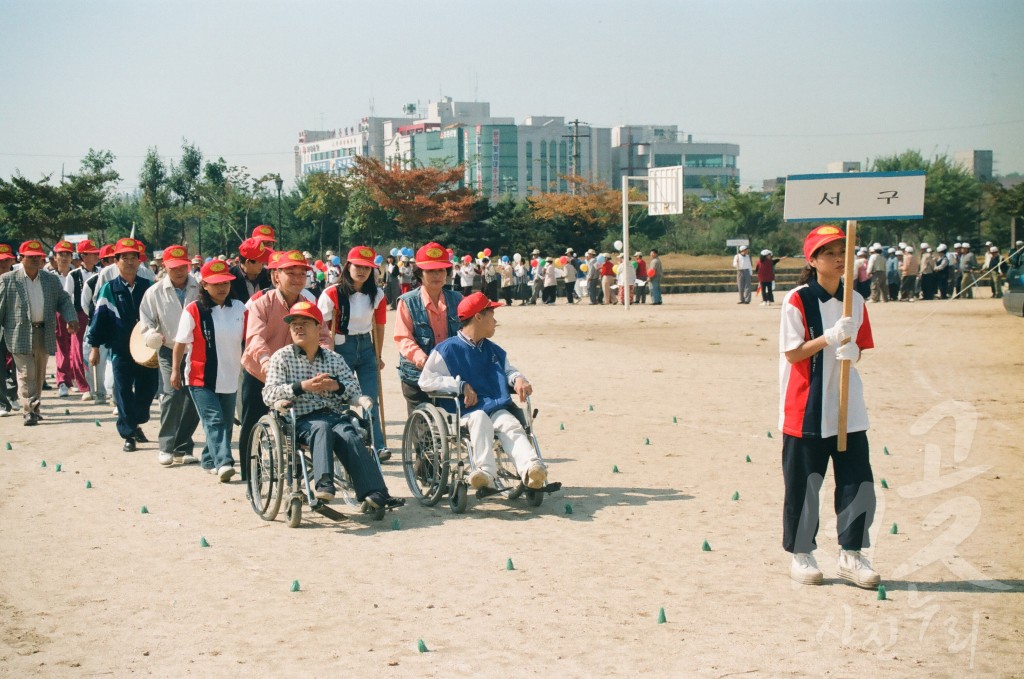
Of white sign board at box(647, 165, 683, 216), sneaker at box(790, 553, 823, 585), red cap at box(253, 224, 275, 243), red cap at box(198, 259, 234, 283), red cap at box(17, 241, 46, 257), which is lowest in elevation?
sneaker at box(790, 553, 823, 585)

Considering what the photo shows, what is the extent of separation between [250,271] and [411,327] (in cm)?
236

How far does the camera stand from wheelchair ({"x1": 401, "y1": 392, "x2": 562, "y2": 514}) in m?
8.18

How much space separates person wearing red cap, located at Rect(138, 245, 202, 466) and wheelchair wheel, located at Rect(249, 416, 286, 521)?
231 cm

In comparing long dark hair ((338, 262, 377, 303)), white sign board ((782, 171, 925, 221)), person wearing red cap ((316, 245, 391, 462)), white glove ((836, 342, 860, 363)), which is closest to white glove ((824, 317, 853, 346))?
white glove ((836, 342, 860, 363))

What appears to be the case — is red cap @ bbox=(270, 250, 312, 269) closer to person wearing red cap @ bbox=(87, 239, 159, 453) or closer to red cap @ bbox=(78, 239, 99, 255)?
person wearing red cap @ bbox=(87, 239, 159, 453)

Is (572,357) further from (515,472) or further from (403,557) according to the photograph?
(403,557)

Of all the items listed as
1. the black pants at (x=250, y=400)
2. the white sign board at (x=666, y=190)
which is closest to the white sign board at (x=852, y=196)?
the black pants at (x=250, y=400)

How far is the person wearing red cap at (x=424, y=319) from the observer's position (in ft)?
30.1

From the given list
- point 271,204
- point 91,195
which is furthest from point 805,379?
point 271,204

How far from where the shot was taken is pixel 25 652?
5.51m

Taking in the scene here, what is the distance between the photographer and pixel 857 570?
20.4 ft

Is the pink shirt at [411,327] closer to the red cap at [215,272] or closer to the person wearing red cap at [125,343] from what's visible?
the red cap at [215,272]

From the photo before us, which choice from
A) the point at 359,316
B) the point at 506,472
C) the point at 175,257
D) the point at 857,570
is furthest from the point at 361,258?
the point at 857,570

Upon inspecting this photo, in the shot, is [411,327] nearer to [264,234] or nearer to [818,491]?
[264,234]
